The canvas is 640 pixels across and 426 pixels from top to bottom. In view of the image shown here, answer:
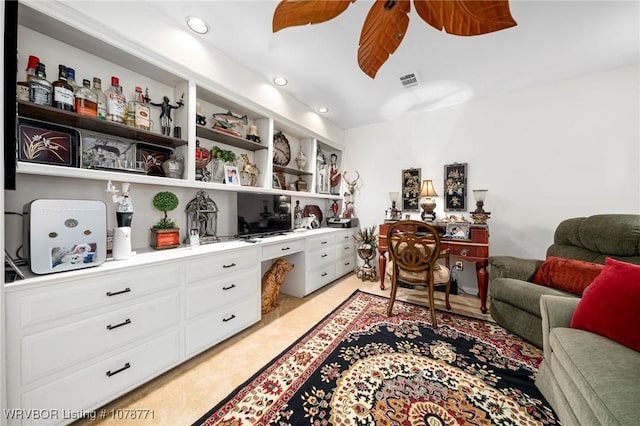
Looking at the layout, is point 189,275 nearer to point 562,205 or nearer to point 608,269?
point 608,269

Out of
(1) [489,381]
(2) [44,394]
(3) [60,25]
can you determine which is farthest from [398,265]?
(3) [60,25]

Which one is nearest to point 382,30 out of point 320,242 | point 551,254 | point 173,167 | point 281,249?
point 173,167

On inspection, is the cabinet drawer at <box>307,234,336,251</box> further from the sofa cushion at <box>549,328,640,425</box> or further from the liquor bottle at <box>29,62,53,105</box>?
the liquor bottle at <box>29,62,53,105</box>

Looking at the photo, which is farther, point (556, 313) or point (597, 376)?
point (556, 313)

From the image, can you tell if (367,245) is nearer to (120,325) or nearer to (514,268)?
(514,268)

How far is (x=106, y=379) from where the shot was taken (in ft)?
4.00

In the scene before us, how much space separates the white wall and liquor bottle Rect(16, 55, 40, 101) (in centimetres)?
367

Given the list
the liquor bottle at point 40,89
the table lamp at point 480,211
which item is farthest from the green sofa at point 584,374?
the liquor bottle at point 40,89

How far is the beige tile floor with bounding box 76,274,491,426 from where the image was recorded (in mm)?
1233

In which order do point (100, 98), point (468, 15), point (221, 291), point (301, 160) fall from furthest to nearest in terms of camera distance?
point (301, 160) < point (221, 291) < point (100, 98) < point (468, 15)

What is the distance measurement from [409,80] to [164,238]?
2.88m

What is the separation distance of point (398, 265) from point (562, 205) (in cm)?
207

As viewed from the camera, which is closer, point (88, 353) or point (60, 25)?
point (88, 353)

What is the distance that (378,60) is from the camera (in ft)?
4.24
